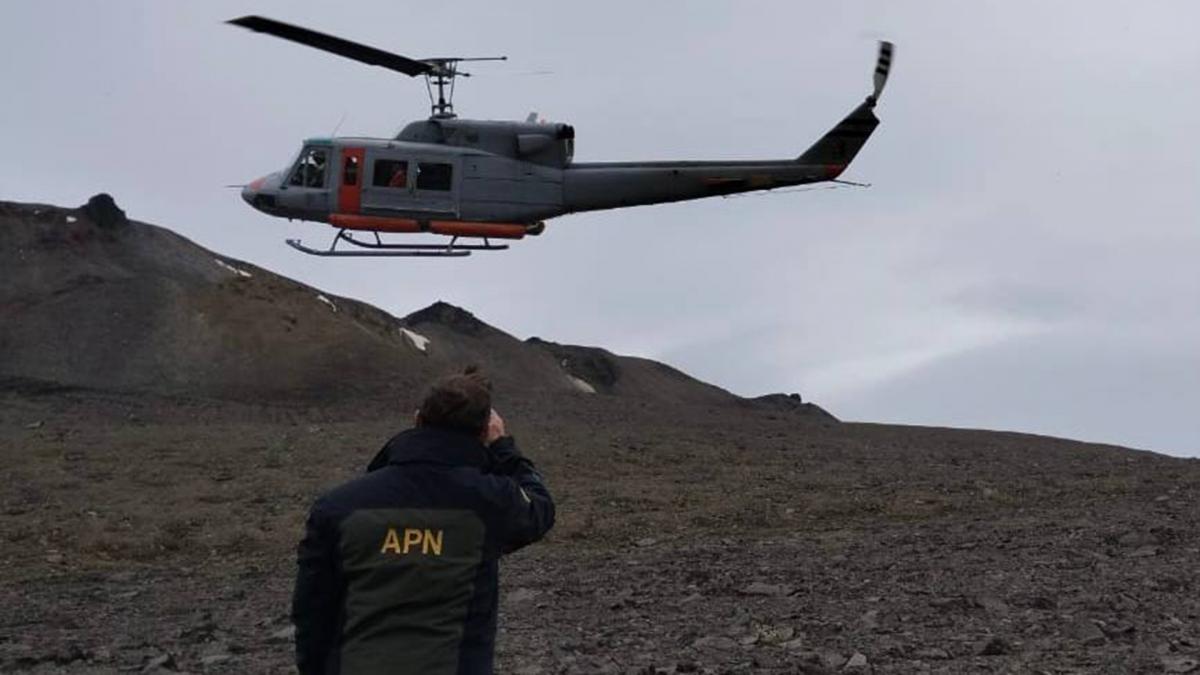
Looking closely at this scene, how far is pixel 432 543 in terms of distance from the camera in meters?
4.72

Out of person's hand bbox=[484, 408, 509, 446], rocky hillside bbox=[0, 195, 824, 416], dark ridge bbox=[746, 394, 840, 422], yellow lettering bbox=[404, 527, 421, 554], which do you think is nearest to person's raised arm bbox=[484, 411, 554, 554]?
person's hand bbox=[484, 408, 509, 446]

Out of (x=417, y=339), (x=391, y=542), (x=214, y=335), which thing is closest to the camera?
(x=391, y=542)

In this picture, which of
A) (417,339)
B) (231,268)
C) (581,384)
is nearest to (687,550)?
(417,339)

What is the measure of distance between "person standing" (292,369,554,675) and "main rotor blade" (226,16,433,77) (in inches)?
462

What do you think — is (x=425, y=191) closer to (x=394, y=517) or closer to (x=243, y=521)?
(x=243, y=521)

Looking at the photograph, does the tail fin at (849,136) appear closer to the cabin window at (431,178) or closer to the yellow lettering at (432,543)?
the cabin window at (431,178)

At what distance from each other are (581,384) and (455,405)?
120 ft

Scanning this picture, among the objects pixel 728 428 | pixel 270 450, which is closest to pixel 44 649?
pixel 270 450

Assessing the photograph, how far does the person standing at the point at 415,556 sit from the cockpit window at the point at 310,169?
47.3 ft

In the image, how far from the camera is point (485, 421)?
4918 mm

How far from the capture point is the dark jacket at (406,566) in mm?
4680

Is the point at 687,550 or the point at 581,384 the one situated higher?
the point at 581,384

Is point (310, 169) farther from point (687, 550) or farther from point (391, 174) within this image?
point (687, 550)

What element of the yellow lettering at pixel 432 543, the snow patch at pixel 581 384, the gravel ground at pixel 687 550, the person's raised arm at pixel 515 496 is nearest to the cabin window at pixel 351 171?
the gravel ground at pixel 687 550
